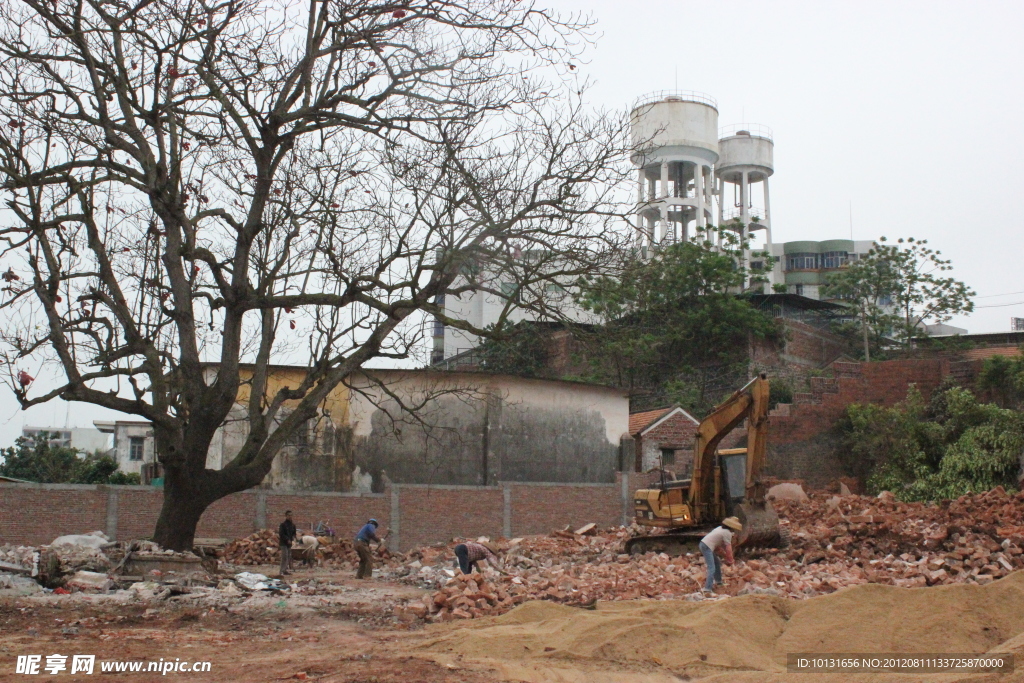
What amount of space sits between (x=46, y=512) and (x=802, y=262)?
56.1 metres

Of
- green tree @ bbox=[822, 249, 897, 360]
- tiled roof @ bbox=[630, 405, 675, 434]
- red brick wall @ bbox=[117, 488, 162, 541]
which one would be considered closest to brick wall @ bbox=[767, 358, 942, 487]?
tiled roof @ bbox=[630, 405, 675, 434]

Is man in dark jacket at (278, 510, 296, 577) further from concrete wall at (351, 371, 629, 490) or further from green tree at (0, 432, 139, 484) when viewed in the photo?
green tree at (0, 432, 139, 484)

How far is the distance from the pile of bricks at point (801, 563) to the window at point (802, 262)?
4772 centimetres

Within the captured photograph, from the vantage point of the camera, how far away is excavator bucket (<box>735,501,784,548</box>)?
17.2m

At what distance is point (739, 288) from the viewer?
4253 centimetres

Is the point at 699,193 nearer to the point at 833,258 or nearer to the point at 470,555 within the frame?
the point at 833,258

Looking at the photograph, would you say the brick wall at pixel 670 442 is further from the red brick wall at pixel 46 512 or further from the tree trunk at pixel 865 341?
the red brick wall at pixel 46 512

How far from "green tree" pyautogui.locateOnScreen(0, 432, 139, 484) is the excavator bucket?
24.0 m

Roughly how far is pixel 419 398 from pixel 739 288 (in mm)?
19412

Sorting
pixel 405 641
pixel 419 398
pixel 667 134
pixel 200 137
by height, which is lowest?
pixel 405 641

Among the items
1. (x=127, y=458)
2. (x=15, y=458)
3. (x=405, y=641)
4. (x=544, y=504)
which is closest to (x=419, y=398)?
(x=544, y=504)

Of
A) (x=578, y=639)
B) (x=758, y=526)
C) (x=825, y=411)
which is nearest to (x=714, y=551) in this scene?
(x=758, y=526)

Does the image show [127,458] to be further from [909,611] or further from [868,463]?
[909,611]

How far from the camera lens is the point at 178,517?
51.7 feet
